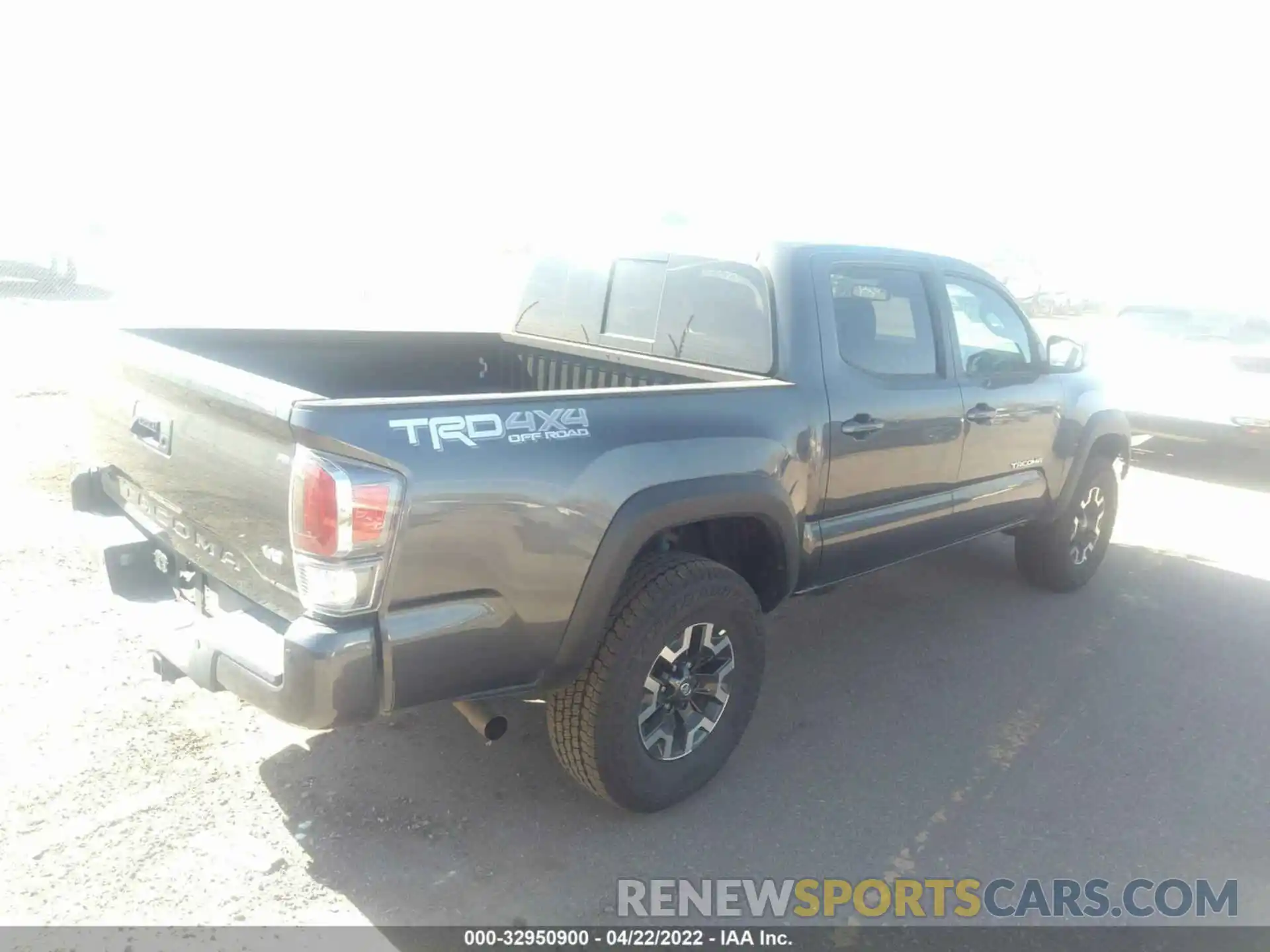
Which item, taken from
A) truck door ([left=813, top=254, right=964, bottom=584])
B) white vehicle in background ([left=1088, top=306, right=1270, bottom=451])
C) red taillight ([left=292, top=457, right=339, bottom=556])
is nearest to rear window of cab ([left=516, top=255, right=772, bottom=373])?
truck door ([left=813, top=254, right=964, bottom=584])

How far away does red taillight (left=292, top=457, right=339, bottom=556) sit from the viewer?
2.26 m

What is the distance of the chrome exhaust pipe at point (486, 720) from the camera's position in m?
2.68

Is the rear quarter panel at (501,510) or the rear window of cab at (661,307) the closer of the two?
the rear quarter panel at (501,510)

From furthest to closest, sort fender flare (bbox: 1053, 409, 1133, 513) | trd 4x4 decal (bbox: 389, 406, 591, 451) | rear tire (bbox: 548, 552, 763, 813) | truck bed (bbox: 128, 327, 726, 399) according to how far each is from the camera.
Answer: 1. fender flare (bbox: 1053, 409, 1133, 513)
2. truck bed (bbox: 128, 327, 726, 399)
3. rear tire (bbox: 548, 552, 763, 813)
4. trd 4x4 decal (bbox: 389, 406, 591, 451)

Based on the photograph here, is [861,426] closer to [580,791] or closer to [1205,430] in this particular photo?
[580,791]

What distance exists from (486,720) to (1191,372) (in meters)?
8.16

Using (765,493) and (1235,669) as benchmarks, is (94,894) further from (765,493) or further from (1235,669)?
(1235,669)

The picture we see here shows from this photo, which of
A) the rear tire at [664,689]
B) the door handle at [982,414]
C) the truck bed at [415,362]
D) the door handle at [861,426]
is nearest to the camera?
the rear tire at [664,689]

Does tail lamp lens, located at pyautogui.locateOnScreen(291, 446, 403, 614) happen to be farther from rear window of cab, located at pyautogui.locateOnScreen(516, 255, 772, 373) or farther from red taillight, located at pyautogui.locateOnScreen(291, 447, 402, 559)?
rear window of cab, located at pyautogui.locateOnScreen(516, 255, 772, 373)

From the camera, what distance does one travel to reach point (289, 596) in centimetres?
247

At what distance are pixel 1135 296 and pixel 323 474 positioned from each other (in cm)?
965


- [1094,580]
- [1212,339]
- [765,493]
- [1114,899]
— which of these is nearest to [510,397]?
[765,493]

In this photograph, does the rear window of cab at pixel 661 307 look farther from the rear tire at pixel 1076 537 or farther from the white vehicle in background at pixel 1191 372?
the white vehicle in background at pixel 1191 372

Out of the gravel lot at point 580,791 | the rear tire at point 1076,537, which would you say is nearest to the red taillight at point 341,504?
the gravel lot at point 580,791
